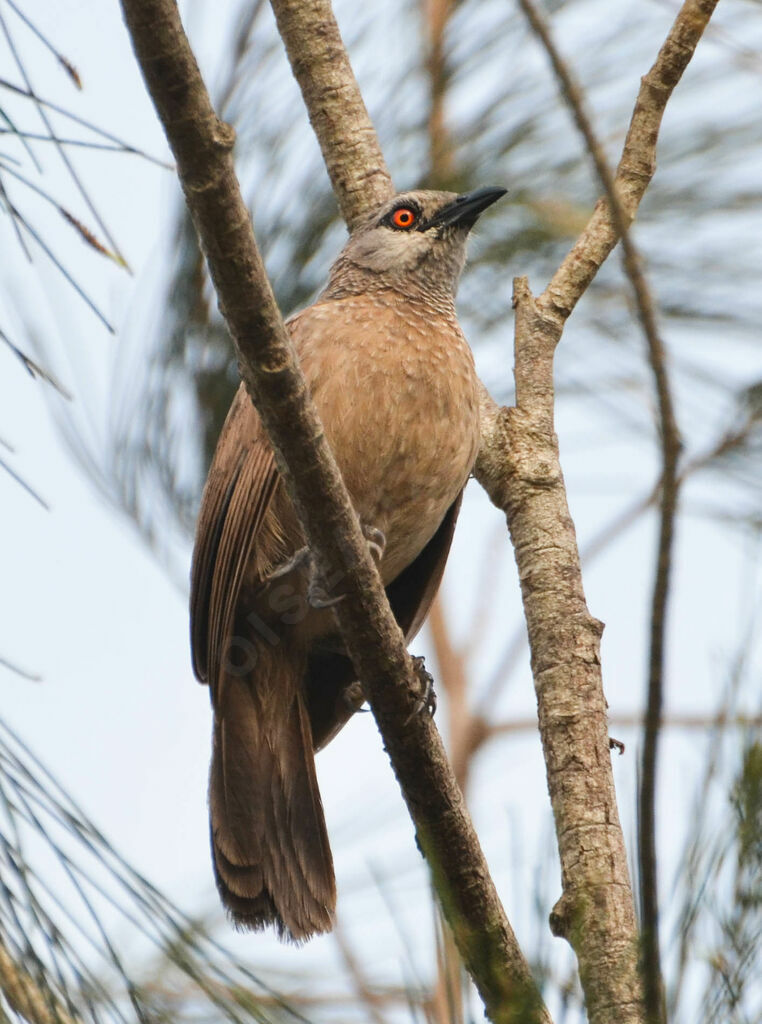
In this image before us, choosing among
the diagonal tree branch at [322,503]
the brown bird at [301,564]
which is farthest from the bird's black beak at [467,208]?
the diagonal tree branch at [322,503]

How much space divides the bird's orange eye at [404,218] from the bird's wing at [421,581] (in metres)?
0.99

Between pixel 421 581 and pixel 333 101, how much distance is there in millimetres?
1428

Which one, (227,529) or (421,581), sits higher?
(421,581)

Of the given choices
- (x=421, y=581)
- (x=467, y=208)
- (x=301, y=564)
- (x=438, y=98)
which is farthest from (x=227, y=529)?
(x=438, y=98)

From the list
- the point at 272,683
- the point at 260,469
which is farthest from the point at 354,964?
the point at 260,469

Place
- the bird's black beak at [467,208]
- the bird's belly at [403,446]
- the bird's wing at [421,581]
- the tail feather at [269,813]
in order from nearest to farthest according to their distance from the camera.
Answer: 1. the tail feather at [269,813]
2. the bird's belly at [403,446]
3. the bird's wing at [421,581]
4. the bird's black beak at [467,208]

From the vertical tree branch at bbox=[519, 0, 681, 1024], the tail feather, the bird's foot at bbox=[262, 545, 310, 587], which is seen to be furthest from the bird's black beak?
the vertical tree branch at bbox=[519, 0, 681, 1024]

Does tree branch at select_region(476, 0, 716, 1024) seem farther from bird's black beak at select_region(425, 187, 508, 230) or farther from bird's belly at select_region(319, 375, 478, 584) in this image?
bird's black beak at select_region(425, 187, 508, 230)

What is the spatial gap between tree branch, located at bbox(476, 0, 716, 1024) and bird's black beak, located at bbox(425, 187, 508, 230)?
0.89 metres

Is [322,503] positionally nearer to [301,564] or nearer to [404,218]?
[301,564]

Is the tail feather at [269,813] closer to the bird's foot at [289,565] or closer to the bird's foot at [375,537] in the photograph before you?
the bird's foot at [289,565]

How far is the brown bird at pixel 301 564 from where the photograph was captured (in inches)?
136

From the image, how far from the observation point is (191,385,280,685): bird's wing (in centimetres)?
354

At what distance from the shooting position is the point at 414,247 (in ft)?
14.2
